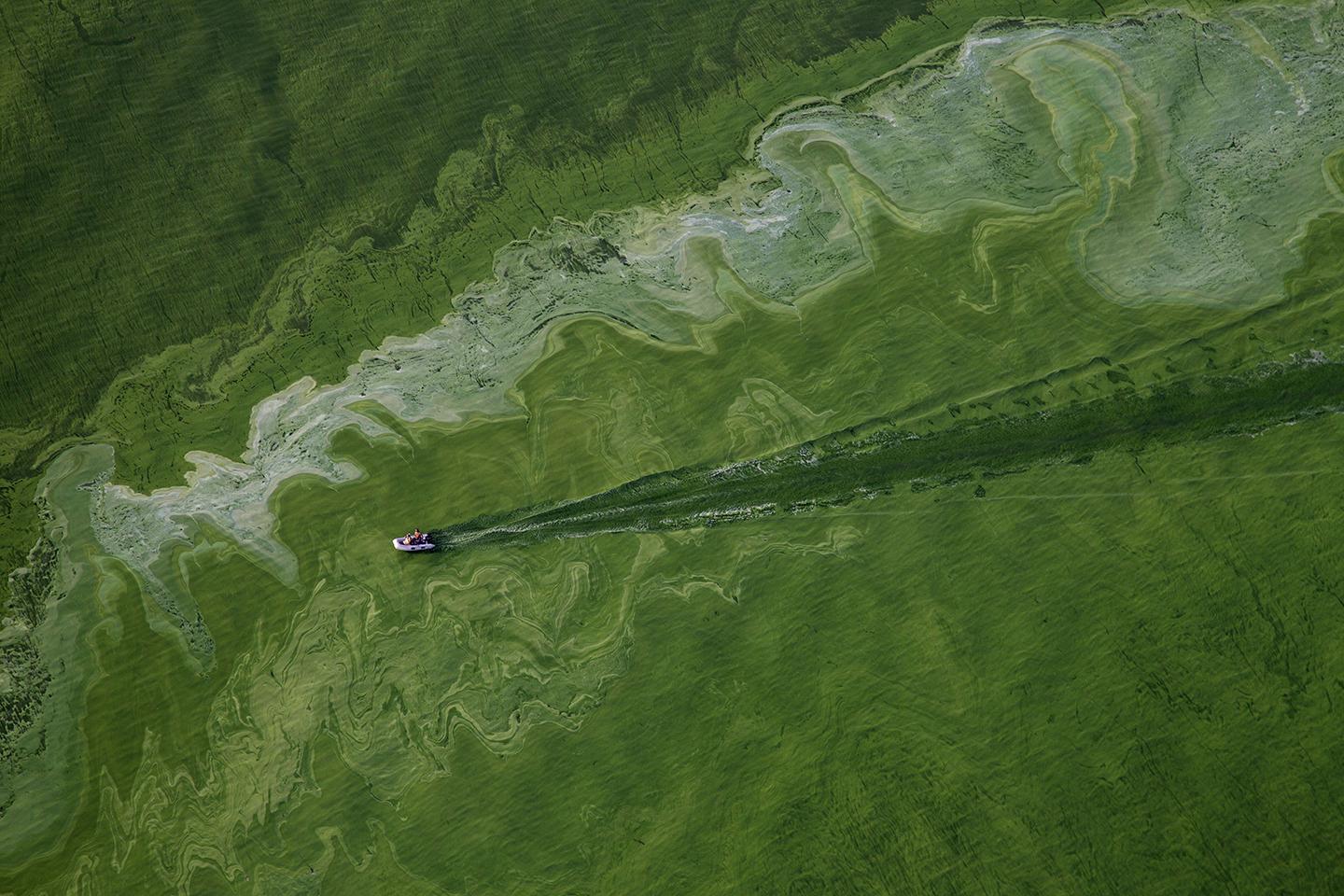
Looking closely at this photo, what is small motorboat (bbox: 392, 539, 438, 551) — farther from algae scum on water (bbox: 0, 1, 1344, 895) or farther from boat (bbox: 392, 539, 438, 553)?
algae scum on water (bbox: 0, 1, 1344, 895)

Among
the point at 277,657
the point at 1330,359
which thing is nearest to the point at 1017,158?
the point at 1330,359

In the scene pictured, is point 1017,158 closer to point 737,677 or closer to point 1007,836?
point 737,677

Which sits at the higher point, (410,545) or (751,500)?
(410,545)

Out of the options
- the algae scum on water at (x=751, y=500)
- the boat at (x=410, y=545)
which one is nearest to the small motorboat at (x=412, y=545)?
the boat at (x=410, y=545)

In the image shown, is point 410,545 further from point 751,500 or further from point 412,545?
point 751,500

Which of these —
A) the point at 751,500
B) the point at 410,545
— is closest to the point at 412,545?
the point at 410,545

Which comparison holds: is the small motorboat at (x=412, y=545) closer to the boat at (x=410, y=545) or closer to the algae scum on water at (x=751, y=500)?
the boat at (x=410, y=545)

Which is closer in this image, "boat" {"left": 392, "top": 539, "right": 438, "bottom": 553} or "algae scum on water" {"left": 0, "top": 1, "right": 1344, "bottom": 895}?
"algae scum on water" {"left": 0, "top": 1, "right": 1344, "bottom": 895}

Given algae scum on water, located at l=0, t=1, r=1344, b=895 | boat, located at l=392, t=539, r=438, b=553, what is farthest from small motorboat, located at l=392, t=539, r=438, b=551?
algae scum on water, located at l=0, t=1, r=1344, b=895
